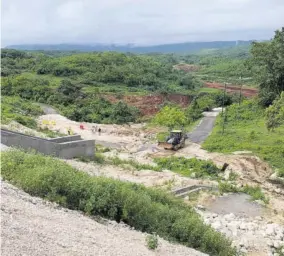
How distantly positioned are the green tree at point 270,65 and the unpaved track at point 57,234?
111 feet

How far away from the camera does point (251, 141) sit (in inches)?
1209

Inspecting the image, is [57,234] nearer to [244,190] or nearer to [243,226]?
[243,226]

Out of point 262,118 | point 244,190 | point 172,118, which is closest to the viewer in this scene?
point 244,190

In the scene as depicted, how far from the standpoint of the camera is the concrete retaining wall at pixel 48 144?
71.3ft

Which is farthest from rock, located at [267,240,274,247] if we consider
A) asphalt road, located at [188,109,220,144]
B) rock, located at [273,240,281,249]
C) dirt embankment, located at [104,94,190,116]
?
dirt embankment, located at [104,94,190,116]

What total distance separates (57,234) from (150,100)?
140 ft

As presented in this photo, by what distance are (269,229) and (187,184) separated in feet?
19.2

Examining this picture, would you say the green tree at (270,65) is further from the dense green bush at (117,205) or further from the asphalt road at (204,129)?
the dense green bush at (117,205)

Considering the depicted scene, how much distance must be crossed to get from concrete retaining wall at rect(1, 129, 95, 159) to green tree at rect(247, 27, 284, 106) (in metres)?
24.3

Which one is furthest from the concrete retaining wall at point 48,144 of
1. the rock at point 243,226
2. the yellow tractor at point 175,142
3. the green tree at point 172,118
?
the green tree at point 172,118

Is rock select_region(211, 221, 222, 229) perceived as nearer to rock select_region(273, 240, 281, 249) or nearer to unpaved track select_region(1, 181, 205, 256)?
rock select_region(273, 240, 281, 249)

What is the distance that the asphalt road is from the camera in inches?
1336

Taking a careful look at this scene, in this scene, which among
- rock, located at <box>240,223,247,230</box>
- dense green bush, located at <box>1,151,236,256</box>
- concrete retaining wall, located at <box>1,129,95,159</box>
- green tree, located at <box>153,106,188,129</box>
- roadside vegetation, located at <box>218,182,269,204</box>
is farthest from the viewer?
green tree, located at <box>153,106,188,129</box>

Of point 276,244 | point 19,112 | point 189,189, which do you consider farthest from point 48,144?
point 19,112
